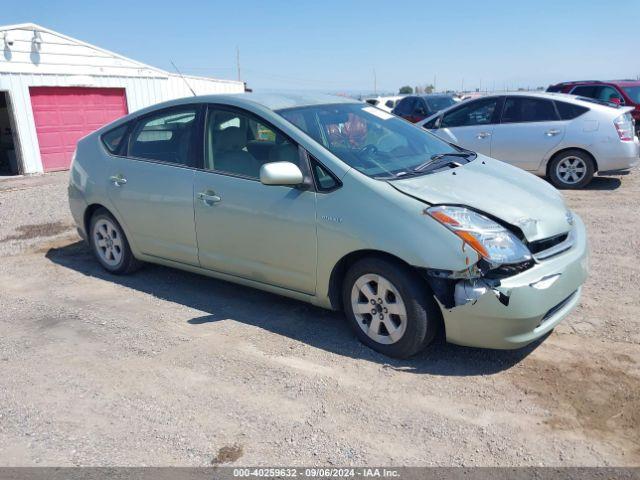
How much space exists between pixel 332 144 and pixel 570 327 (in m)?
2.19

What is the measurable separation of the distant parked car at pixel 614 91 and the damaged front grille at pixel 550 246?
1263 cm

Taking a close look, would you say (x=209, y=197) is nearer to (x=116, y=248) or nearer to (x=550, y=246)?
(x=116, y=248)

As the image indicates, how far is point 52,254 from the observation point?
21.7ft

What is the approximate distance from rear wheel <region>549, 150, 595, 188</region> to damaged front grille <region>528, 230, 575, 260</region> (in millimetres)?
6016

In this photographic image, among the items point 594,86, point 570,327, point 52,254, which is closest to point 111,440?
point 570,327

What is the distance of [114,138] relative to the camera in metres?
5.47

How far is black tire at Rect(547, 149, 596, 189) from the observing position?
9148mm

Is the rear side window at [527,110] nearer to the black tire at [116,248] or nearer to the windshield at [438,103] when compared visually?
the windshield at [438,103]

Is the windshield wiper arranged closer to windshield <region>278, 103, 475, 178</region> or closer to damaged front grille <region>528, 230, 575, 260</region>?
windshield <region>278, 103, 475, 178</region>

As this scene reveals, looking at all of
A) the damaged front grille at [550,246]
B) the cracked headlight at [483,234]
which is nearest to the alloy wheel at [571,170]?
the damaged front grille at [550,246]

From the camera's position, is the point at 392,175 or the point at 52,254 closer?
the point at 392,175

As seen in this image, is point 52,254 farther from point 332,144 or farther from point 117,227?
point 332,144

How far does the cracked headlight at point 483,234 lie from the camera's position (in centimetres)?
335

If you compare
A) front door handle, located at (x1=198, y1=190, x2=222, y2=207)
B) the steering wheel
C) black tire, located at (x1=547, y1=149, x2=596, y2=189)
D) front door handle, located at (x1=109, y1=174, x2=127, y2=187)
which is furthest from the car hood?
black tire, located at (x1=547, y1=149, x2=596, y2=189)
